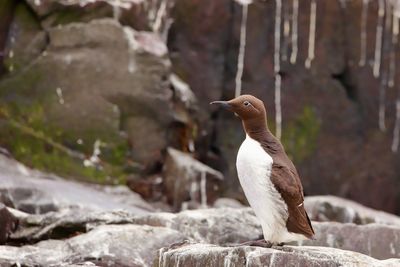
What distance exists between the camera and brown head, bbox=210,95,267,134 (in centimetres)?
626

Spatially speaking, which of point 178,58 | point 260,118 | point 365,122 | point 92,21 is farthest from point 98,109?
point 260,118

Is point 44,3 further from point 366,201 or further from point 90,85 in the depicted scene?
point 366,201

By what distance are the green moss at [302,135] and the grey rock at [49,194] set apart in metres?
4.25

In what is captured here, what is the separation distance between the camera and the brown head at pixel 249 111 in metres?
6.26

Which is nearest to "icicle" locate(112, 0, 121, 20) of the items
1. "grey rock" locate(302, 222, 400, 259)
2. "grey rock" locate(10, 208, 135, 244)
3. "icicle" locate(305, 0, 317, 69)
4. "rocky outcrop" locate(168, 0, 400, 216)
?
"rocky outcrop" locate(168, 0, 400, 216)

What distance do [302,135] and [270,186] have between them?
1003cm

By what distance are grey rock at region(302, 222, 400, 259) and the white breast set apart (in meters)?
2.62

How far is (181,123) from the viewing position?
13523mm

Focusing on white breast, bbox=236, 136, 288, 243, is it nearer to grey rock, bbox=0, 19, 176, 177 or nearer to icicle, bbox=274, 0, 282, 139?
grey rock, bbox=0, 19, 176, 177

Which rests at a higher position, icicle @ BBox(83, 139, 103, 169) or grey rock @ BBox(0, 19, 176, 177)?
grey rock @ BBox(0, 19, 176, 177)

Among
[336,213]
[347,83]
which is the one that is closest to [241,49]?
[347,83]

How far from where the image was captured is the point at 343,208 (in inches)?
472

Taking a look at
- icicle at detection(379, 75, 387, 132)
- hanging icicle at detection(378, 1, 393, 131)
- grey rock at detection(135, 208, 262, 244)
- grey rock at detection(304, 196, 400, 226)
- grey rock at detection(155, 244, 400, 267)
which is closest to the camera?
grey rock at detection(155, 244, 400, 267)

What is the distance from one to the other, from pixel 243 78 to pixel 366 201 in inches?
131
